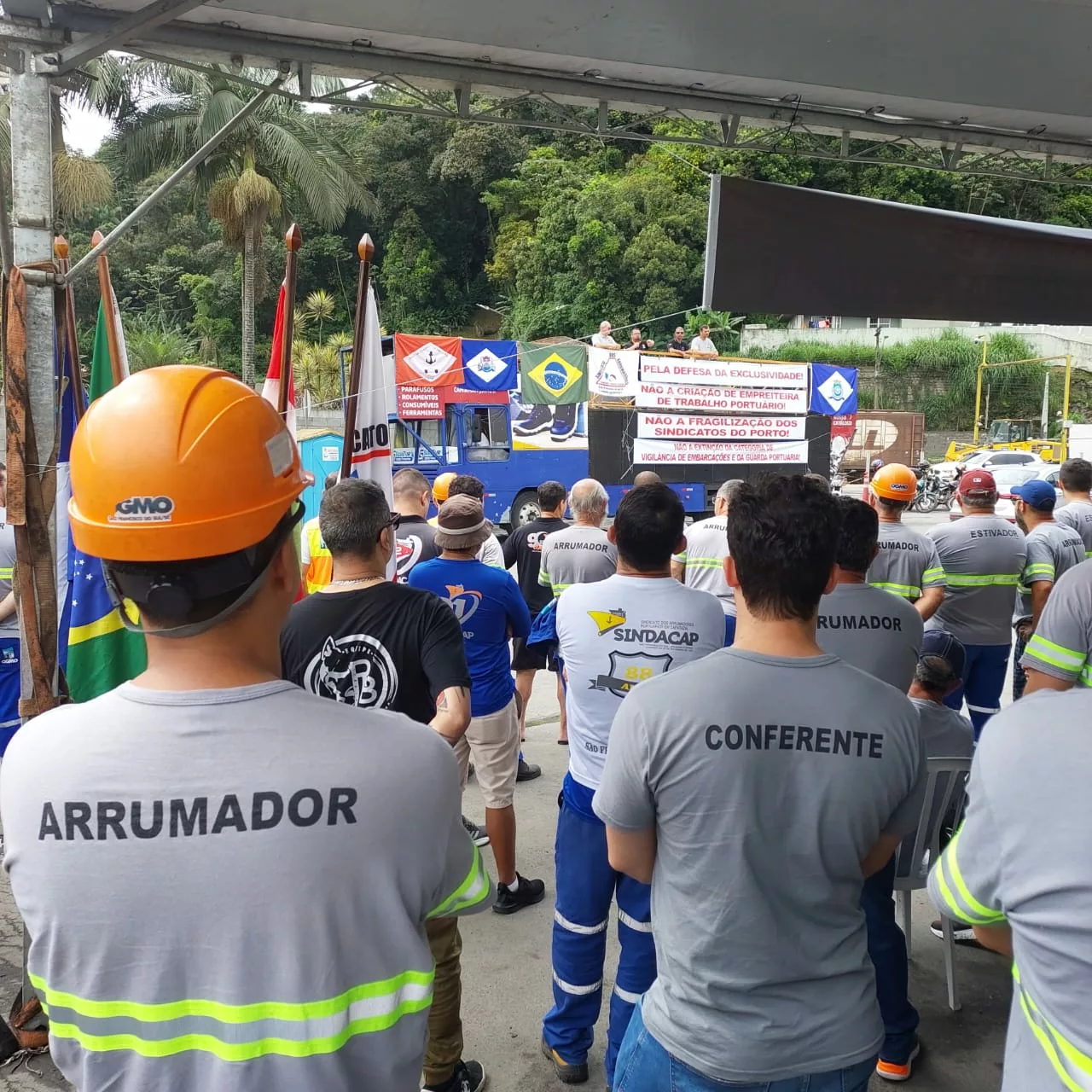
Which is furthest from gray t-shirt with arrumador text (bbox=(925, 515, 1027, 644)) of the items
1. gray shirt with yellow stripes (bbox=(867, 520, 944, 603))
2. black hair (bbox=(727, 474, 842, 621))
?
black hair (bbox=(727, 474, 842, 621))

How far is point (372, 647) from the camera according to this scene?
2637mm

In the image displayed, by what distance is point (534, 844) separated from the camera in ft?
14.8

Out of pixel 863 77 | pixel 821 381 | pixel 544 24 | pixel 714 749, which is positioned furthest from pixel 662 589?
pixel 821 381

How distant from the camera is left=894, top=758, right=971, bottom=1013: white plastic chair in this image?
3.04 meters

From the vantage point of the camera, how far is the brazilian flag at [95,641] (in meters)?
3.09

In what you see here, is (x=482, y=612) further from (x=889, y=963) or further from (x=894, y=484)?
(x=894, y=484)

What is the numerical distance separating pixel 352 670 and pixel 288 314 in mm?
1531

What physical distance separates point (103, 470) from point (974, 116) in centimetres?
641

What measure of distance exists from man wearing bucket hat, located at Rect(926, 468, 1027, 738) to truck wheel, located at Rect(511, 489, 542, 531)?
11.2m

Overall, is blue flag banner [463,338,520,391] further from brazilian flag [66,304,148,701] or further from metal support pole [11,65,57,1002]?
brazilian flag [66,304,148,701]

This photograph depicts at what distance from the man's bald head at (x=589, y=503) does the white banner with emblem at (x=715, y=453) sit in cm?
1225

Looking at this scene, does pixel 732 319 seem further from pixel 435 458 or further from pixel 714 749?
pixel 714 749

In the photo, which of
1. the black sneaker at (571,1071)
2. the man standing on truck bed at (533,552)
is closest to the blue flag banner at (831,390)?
the man standing on truck bed at (533,552)

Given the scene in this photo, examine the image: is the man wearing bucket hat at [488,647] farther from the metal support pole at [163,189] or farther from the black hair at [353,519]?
the metal support pole at [163,189]
